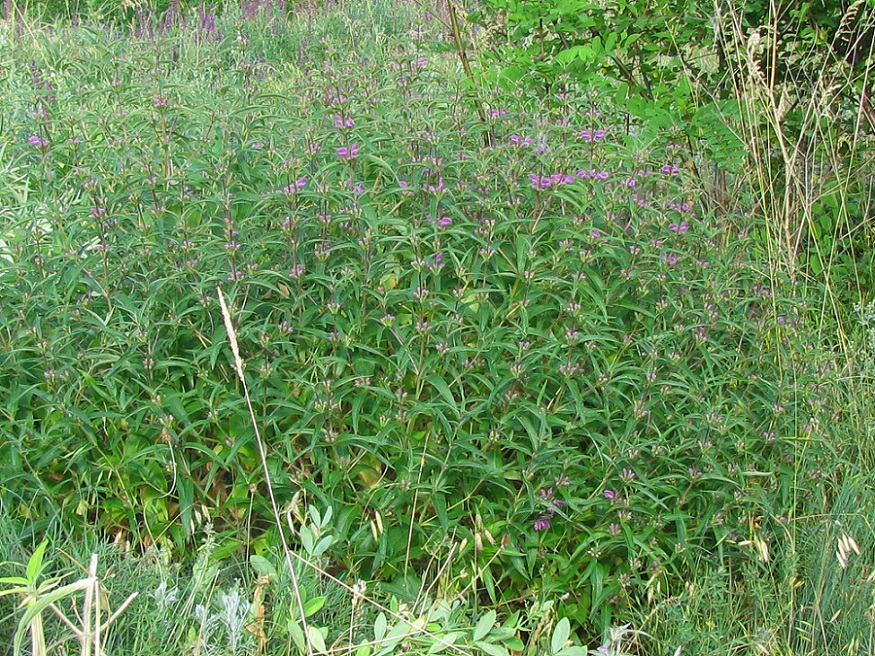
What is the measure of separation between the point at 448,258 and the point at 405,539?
80 centimetres

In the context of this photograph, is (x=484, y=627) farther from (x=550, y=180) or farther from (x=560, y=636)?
(x=550, y=180)

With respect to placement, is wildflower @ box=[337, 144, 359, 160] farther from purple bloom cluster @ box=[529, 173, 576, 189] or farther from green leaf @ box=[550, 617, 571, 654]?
green leaf @ box=[550, 617, 571, 654]

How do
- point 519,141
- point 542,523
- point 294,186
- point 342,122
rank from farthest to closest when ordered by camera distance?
point 519,141 → point 342,122 → point 542,523 → point 294,186

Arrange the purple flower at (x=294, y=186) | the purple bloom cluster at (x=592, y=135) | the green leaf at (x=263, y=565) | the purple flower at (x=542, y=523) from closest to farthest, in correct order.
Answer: the green leaf at (x=263, y=565) → the purple flower at (x=294, y=186) → the purple flower at (x=542, y=523) → the purple bloom cluster at (x=592, y=135)

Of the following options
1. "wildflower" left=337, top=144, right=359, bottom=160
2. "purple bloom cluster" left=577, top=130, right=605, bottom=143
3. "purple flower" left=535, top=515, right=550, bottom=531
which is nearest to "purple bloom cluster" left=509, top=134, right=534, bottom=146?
"purple bloom cluster" left=577, top=130, right=605, bottom=143

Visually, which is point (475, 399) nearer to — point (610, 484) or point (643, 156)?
point (610, 484)

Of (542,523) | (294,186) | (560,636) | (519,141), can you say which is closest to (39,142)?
(294,186)

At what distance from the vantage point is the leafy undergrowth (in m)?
2.62

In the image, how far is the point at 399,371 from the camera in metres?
2.61

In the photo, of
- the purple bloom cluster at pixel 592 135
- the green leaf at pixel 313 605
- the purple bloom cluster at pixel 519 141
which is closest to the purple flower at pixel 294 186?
the purple bloom cluster at pixel 519 141

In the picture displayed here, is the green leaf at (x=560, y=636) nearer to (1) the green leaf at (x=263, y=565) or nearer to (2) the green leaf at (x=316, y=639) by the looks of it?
(2) the green leaf at (x=316, y=639)

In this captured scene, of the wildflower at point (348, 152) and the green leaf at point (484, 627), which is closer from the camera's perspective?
the green leaf at point (484, 627)

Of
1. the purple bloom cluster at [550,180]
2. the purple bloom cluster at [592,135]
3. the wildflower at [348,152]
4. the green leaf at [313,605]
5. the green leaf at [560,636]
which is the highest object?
the wildflower at [348,152]

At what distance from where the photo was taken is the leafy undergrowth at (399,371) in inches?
103
